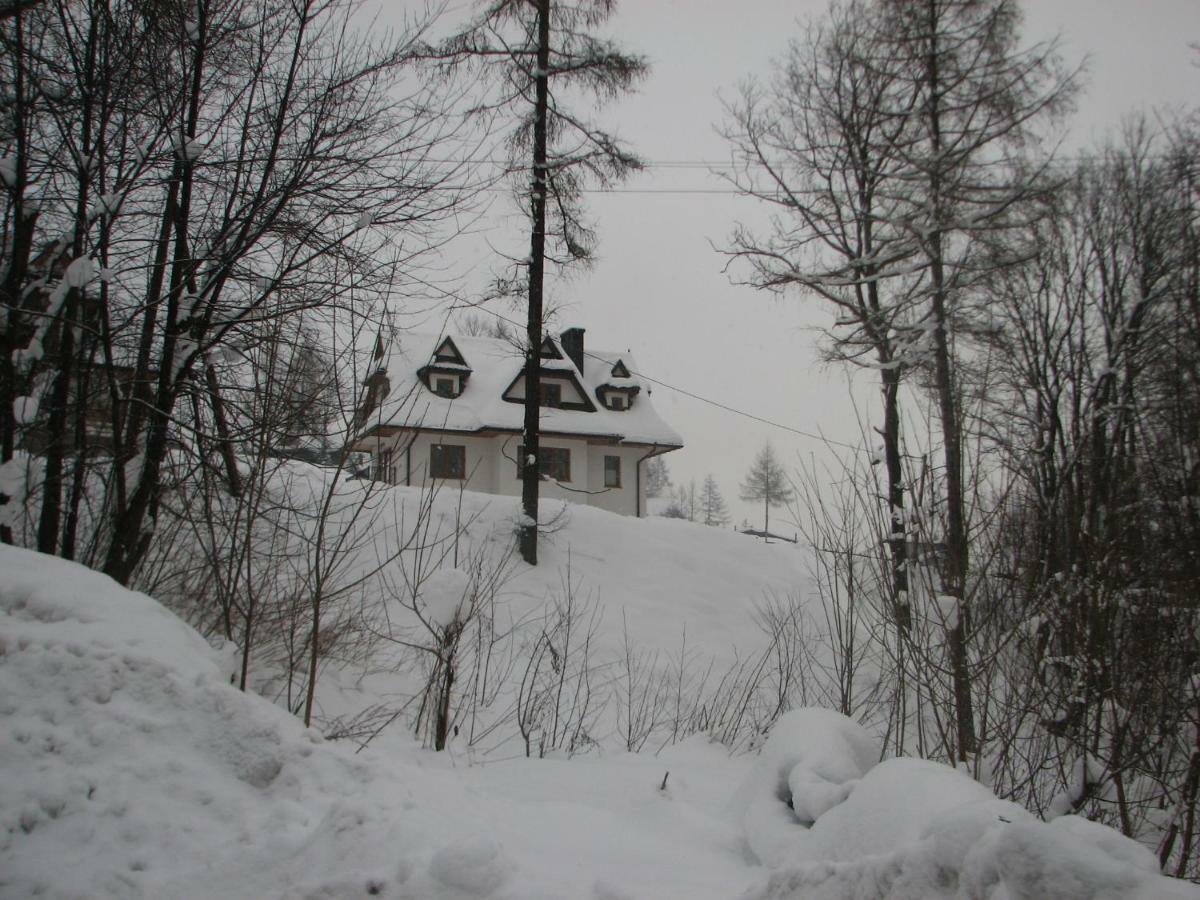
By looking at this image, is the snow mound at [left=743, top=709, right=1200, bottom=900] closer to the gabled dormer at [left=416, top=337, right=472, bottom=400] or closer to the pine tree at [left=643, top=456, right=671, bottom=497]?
the gabled dormer at [left=416, top=337, right=472, bottom=400]

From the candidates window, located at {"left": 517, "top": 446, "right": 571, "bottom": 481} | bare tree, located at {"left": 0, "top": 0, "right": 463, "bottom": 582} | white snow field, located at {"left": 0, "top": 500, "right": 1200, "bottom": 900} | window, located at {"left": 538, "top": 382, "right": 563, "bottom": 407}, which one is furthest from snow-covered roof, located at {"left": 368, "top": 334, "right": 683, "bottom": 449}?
white snow field, located at {"left": 0, "top": 500, "right": 1200, "bottom": 900}

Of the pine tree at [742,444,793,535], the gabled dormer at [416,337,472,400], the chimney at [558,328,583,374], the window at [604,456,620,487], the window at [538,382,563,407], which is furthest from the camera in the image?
the pine tree at [742,444,793,535]

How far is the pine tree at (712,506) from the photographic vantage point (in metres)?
84.1

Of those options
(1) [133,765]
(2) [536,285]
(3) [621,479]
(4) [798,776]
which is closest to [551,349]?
(3) [621,479]

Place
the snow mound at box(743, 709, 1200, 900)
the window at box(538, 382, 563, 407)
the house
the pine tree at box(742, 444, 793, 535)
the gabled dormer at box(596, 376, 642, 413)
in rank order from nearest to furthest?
the snow mound at box(743, 709, 1200, 900) → the house → the window at box(538, 382, 563, 407) → the gabled dormer at box(596, 376, 642, 413) → the pine tree at box(742, 444, 793, 535)

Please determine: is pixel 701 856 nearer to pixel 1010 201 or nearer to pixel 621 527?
pixel 1010 201

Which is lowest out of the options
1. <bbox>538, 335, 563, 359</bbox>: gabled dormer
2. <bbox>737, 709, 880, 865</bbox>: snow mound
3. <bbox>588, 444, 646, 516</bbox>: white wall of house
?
<bbox>737, 709, 880, 865</bbox>: snow mound

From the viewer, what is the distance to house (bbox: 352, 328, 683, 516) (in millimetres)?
24531

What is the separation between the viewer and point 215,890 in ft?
8.41

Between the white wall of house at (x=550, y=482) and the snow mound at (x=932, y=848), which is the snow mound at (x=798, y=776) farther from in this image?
the white wall of house at (x=550, y=482)

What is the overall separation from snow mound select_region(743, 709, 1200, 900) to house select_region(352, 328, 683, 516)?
805 inches

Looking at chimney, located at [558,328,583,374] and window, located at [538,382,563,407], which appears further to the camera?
chimney, located at [558,328,583,374]

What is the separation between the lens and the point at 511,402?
2592 cm

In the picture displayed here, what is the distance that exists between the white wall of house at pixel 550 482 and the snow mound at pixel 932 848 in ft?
63.8
